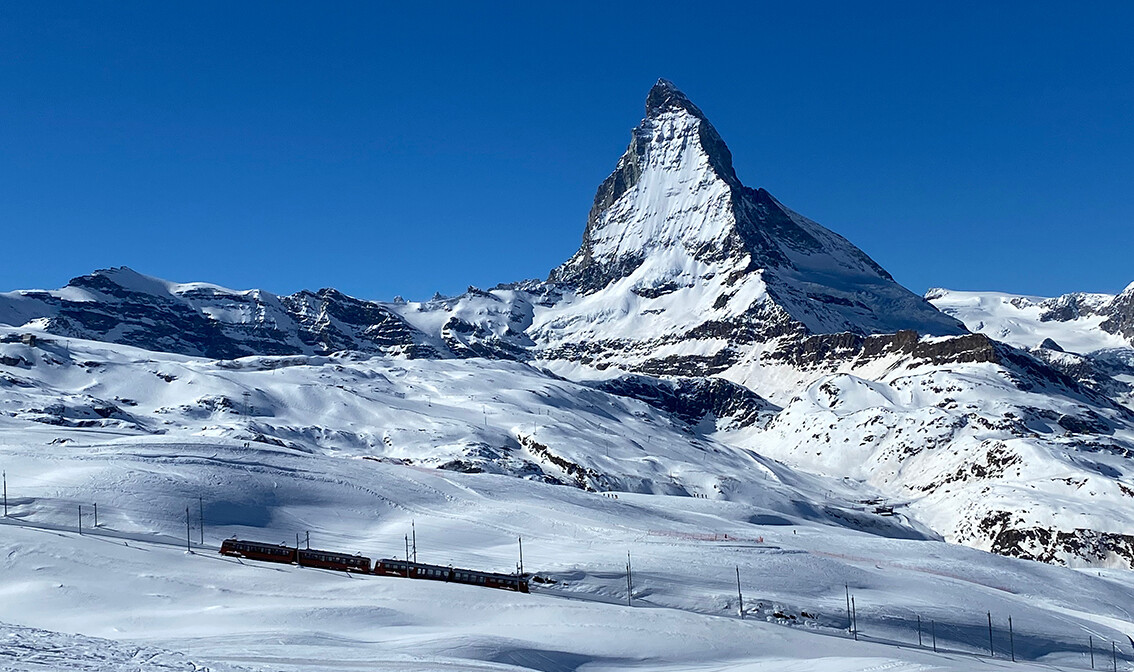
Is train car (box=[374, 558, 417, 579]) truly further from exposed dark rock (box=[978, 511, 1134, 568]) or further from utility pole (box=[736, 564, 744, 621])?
exposed dark rock (box=[978, 511, 1134, 568])

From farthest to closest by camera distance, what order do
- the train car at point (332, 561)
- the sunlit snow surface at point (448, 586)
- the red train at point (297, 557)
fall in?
1. the red train at point (297, 557)
2. the train car at point (332, 561)
3. the sunlit snow surface at point (448, 586)

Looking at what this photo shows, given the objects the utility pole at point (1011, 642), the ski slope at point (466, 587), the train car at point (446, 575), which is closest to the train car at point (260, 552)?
the ski slope at point (466, 587)

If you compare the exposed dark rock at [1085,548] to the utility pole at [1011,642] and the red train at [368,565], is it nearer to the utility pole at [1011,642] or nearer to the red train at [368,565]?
the utility pole at [1011,642]

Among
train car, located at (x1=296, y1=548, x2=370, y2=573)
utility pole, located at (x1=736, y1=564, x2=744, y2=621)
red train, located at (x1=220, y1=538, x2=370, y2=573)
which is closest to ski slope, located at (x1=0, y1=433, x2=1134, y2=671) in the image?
utility pole, located at (x1=736, y1=564, x2=744, y2=621)

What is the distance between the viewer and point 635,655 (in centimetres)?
7412

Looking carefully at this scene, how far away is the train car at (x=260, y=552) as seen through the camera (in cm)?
9350

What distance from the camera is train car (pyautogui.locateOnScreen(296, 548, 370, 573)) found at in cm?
9262

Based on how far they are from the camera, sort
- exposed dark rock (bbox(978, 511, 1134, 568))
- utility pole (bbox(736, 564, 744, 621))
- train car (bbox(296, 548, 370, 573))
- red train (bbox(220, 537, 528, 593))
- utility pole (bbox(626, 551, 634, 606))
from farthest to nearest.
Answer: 1. exposed dark rock (bbox(978, 511, 1134, 568))
2. utility pole (bbox(626, 551, 634, 606))
3. utility pole (bbox(736, 564, 744, 621))
4. red train (bbox(220, 537, 528, 593))
5. train car (bbox(296, 548, 370, 573))

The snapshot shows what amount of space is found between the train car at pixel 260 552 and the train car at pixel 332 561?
1269 millimetres

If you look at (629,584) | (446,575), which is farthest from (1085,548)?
(446,575)

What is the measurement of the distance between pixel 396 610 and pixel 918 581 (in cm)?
6643

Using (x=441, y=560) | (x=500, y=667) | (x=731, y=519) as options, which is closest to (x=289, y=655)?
(x=500, y=667)

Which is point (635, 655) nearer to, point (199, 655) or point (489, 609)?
point (489, 609)

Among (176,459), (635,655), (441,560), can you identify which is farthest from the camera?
(176,459)
